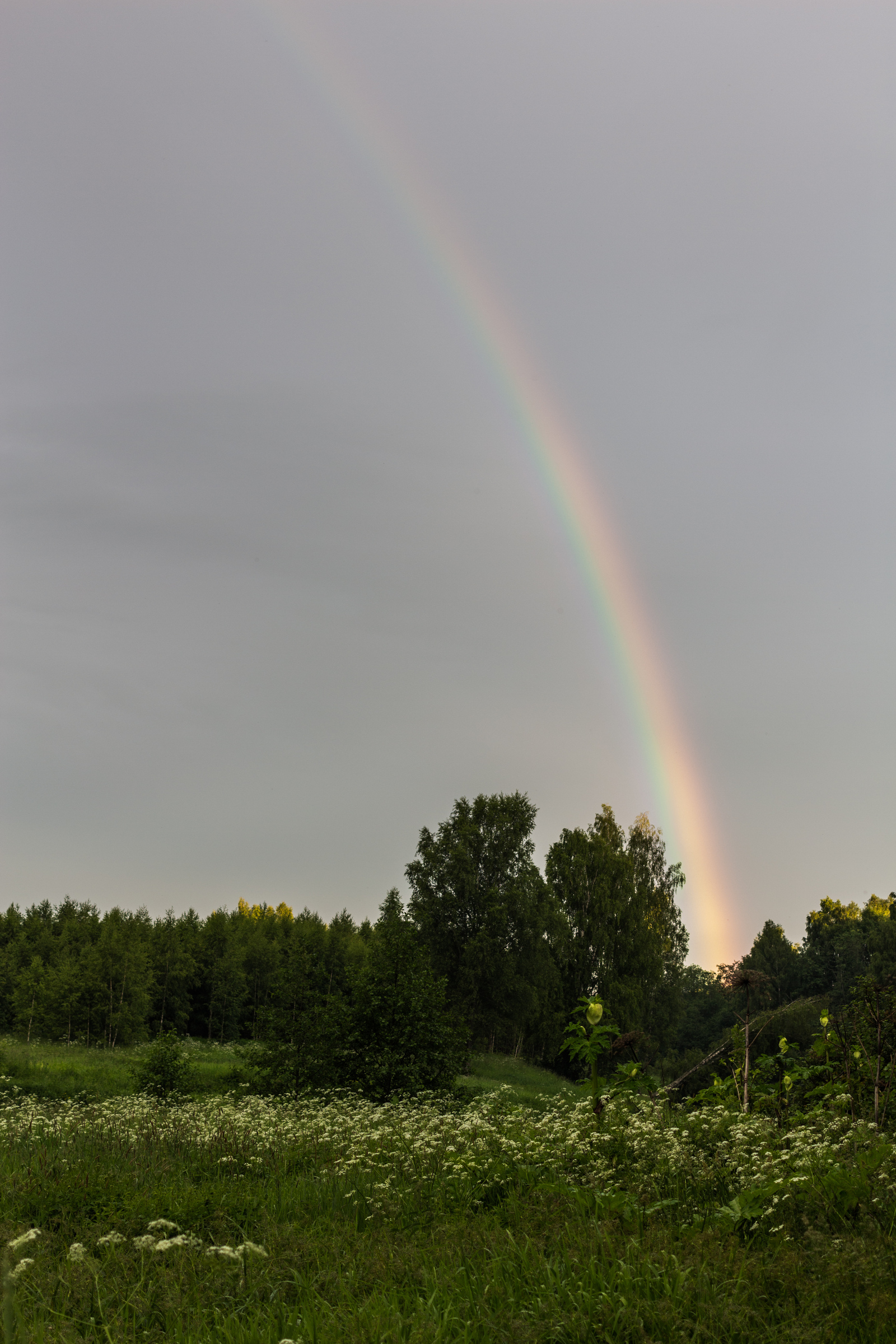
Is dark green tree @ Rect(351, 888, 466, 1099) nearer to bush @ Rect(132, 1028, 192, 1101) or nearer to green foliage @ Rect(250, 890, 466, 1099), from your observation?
green foliage @ Rect(250, 890, 466, 1099)

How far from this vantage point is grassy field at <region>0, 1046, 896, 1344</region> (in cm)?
348

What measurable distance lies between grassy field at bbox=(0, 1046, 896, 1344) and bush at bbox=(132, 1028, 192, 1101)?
10.3m

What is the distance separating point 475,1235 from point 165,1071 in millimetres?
14722

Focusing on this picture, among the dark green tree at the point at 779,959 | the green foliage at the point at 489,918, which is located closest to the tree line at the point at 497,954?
the green foliage at the point at 489,918

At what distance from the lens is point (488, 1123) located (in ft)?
25.4

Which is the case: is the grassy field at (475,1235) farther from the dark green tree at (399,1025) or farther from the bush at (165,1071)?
the bush at (165,1071)

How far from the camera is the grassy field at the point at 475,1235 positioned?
3482 mm

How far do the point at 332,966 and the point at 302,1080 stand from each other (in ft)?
150

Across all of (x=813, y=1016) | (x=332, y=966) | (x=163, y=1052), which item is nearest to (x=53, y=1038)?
(x=332, y=966)

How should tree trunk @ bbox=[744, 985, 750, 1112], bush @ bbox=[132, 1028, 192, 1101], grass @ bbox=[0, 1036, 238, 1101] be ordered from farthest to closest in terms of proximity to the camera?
grass @ bbox=[0, 1036, 238, 1101] < bush @ bbox=[132, 1028, 192, 1101] < tree trunk @ bbox=[744, 985, 750, 1112]

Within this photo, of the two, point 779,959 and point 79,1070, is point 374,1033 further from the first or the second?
point 779,959

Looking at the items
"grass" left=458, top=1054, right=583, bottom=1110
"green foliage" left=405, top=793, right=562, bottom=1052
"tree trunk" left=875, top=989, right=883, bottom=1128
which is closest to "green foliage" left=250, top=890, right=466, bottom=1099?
"grass" left=458, top=1054, right=583, bottom=1110

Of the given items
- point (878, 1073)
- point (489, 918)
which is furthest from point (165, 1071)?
point (489, 918)

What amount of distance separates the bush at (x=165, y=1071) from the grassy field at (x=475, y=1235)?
33.8 feet
